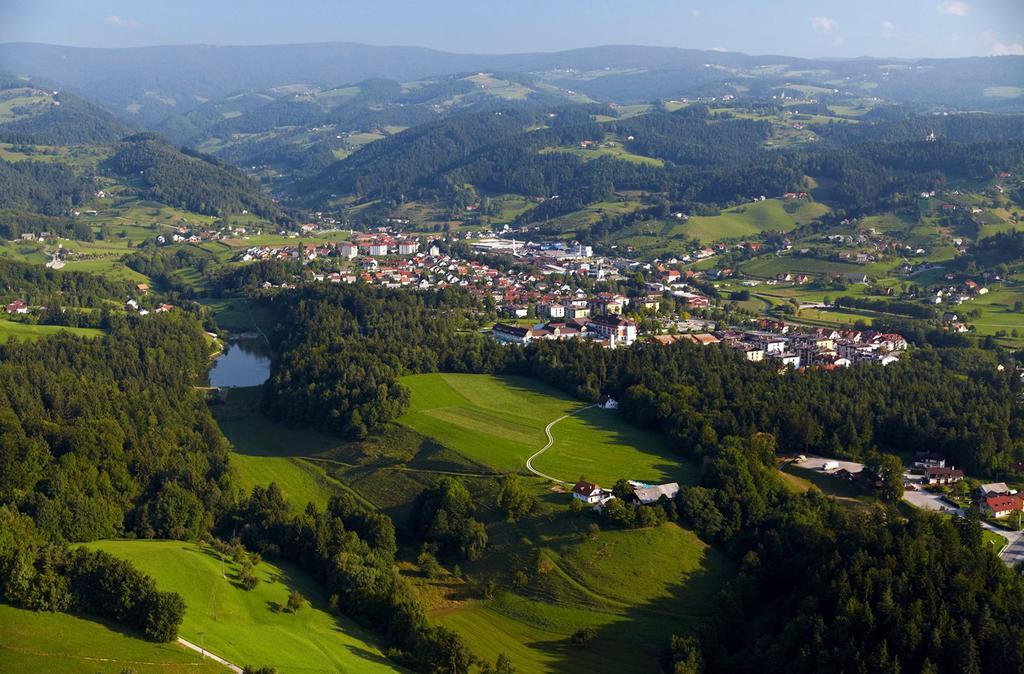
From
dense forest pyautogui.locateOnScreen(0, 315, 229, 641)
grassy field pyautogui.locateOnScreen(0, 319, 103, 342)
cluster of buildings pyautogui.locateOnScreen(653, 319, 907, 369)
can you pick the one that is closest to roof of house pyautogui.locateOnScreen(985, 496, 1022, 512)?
cluster of buildings pyautogui.locateOnScreen(653, 319, 907, 369)

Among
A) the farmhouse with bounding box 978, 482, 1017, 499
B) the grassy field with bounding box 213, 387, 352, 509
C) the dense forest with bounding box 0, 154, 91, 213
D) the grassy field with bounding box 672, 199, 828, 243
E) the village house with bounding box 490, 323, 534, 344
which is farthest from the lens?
the dense forest with bounding box 0, 154, 91, 213

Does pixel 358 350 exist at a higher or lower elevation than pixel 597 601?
higher

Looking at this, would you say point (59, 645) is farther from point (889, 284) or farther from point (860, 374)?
point (889, 284)

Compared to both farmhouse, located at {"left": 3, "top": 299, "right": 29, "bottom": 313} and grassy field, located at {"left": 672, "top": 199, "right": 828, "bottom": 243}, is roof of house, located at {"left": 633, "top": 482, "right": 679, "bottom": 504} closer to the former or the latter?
farmhouse, located at {"left": 3, "top": 299, "right": 29, "bottom": 313}

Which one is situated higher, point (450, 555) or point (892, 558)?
point (892, 558)

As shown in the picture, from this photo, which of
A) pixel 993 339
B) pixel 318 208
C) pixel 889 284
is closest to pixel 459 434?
pixel 993 339

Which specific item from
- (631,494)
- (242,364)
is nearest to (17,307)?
(242,364)

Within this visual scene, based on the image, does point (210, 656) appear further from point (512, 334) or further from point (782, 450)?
point (512, 334)
